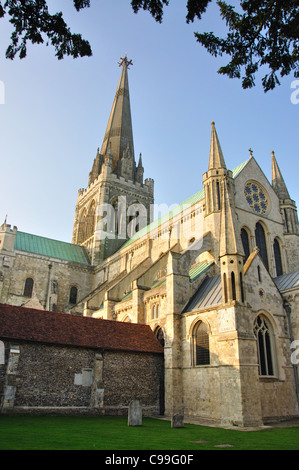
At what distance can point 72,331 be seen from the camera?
59.8 feet

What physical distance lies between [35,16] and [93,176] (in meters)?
44.1

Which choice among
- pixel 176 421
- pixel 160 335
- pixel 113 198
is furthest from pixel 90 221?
pixel 176 421

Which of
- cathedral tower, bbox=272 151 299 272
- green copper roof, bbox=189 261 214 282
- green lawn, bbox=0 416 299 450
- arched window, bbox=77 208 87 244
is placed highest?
arched window, bbox=77 208 87 244

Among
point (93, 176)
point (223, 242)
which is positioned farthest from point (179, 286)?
point (93, 176)

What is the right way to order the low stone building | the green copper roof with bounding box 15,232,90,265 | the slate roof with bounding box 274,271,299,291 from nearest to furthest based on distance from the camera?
the low stone building
the slate roof with bounding box 274,271,299,291
the green copper roof with bounding box 15,232,90,265

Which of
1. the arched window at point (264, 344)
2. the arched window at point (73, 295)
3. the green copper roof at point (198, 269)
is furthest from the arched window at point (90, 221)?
the arched window at point (264, 344)

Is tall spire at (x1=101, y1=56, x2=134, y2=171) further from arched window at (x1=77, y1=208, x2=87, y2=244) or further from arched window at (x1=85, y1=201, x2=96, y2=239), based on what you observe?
arched window at (x1=77, y1=208, x2=87, y2=244)

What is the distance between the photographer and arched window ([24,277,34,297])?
116ft

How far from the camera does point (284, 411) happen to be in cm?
1680

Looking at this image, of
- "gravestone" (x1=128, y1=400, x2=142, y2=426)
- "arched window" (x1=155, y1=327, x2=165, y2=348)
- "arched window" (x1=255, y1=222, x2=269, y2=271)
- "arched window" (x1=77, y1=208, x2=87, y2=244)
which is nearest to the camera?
"gravestone" (x1=128, y1=400, x2=142, y2=426)

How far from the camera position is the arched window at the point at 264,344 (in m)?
17.5

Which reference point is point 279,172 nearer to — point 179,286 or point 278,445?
point 179,286

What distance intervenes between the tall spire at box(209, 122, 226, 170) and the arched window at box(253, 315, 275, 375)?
11708 mm

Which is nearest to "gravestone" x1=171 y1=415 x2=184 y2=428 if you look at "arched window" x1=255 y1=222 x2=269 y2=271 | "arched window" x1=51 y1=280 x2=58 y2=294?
"arched window" x1=255 y1=222 x2=269 y2=271
